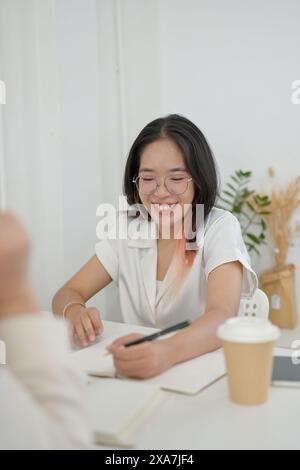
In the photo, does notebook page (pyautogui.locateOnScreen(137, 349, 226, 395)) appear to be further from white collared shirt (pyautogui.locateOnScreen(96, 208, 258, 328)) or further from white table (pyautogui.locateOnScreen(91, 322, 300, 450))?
white collared shirt (pyautogui.locateOnScreen(96, 208, 258, 328))

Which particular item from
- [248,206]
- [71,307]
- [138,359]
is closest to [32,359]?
[138,359]

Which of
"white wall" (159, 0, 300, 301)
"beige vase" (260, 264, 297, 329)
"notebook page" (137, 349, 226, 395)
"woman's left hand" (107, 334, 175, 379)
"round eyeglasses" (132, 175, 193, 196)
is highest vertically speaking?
"white wall" (159, 0, 300, 301)

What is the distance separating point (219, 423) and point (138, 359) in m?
0.17

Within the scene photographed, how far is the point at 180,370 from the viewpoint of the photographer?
79 cm

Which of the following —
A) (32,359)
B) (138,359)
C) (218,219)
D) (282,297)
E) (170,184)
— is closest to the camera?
(32,359)

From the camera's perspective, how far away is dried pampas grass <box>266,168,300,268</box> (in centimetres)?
257

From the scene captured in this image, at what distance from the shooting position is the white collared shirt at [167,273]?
1143 millimetres

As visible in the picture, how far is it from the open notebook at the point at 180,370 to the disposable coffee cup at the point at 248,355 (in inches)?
3.2

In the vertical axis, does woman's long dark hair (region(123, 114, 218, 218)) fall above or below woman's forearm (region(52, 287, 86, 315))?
above

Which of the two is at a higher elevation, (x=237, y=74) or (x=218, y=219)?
(x=237, y=74)

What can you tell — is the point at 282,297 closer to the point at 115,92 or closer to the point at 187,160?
the point at 115,92

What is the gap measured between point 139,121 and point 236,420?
5.95ft

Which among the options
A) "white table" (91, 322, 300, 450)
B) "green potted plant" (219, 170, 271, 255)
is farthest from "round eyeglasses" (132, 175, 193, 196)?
"green potted plant" (219, 170, 271, 255)

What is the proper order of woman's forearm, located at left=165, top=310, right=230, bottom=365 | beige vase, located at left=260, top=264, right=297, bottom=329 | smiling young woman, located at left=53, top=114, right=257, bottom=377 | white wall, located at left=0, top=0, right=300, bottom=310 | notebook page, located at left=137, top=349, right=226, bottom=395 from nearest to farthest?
notebook page, located at left=137, top=349, right=226, bottom=395 → woman's forearm, located at left=165, top=310, right=230, bottom=365 → smiling young woman, located at left=53, top=114, right=257, bottom=377 → white wall, located at left=0, top=0, right=300, bottom=310 → beige vase, located at left=260, top=264, right=297, bottom=329
